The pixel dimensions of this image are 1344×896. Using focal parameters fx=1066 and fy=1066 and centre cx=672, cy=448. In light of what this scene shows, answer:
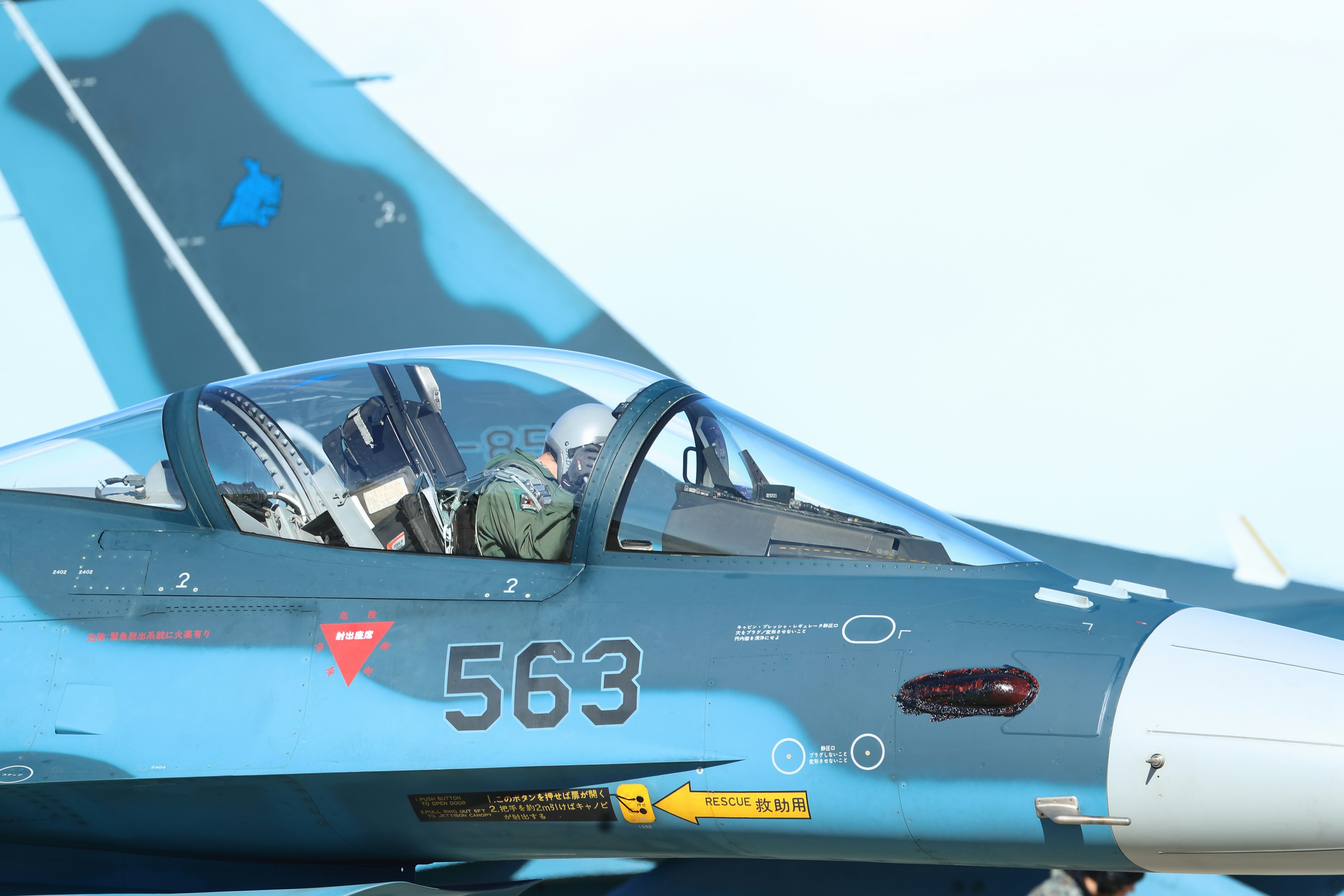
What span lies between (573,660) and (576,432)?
824 millimetres

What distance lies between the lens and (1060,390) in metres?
5.87

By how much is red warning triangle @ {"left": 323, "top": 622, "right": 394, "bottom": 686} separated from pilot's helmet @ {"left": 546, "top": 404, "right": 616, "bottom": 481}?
75cm

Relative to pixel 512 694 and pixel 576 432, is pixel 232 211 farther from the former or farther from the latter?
pixel 512 694

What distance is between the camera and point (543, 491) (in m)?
3.44

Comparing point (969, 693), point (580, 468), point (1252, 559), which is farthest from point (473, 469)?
point (1252, 559)

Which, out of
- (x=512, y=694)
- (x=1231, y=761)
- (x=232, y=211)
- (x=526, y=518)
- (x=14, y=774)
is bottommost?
(x=1231, y=761)

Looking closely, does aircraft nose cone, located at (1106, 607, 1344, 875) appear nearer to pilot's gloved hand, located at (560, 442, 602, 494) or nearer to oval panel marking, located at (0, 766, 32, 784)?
pilot's gloved hand, located at (560, 442, 602, 494)

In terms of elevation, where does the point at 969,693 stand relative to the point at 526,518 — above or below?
below

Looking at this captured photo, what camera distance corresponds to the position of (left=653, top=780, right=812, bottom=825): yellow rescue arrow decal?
2.85m

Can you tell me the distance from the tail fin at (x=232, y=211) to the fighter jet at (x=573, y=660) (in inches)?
117

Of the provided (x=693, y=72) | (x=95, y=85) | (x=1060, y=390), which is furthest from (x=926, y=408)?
(x=95, y=85)

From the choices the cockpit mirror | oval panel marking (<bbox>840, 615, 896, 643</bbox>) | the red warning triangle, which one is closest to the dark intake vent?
oval panel marking (<bbox>840, 615, 896, 643</bbox>)

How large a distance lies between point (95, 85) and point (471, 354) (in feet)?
16.2

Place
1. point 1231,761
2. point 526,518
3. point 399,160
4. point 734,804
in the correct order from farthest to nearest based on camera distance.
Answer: point 399,160 < point 526,518 < point 734,804 < point 1231,761
